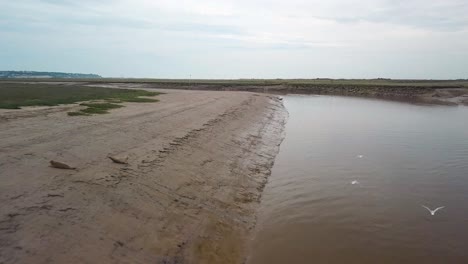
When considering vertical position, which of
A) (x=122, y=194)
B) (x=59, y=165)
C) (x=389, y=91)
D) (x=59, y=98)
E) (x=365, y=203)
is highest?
(x=59, y=165)

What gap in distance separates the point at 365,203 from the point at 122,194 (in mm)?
7168

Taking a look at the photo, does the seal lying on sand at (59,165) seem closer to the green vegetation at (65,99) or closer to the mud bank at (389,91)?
the green vegetation at (65,99)

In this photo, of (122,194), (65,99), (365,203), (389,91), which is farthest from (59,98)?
(389,91)

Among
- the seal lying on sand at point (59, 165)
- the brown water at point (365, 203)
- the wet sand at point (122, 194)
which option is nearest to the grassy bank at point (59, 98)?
the wet sand at point (122, 194)

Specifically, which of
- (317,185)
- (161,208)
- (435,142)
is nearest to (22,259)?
(161,208)

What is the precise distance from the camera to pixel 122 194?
959 cm

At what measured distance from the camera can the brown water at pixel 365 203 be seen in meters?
9.14

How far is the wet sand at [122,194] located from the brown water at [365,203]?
35.2 inches

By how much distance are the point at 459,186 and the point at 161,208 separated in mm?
10442

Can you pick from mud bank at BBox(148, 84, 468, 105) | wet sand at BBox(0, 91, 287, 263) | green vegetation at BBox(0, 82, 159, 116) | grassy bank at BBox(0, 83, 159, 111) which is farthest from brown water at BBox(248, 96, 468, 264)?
mud bank at BBox(148, 84, 468, 105)

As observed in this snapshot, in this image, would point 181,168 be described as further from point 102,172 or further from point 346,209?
point 346,209

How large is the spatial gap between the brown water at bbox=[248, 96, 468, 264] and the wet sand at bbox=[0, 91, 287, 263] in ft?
2.93

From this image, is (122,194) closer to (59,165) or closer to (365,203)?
(59,165)

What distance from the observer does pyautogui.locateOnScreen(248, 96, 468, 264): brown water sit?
914 cm
